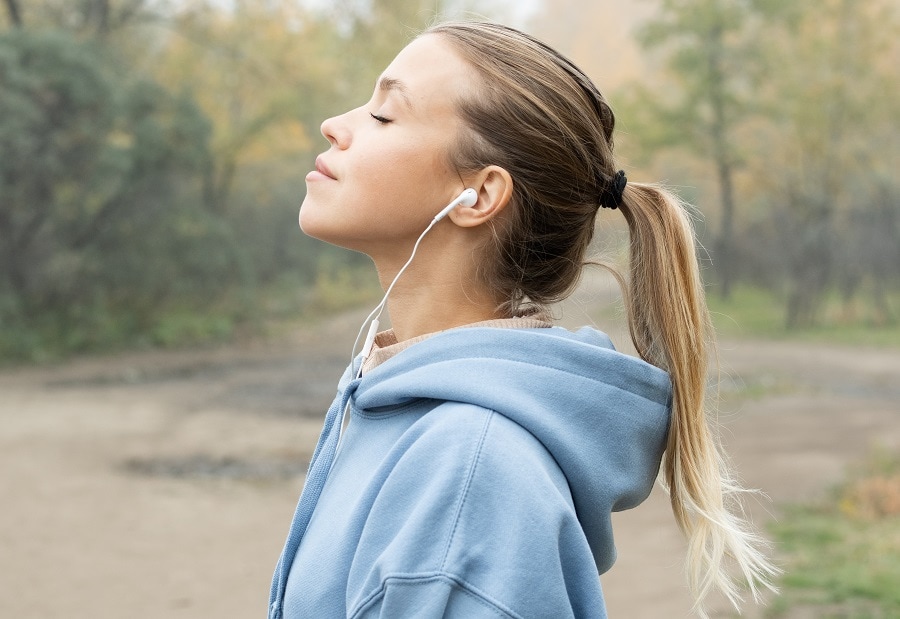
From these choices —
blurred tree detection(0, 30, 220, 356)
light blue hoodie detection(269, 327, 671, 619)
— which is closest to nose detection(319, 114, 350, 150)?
light blue hoodie detection(269, 327, 671, 619)

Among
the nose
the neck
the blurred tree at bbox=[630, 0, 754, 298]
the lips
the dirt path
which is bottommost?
the dirt path

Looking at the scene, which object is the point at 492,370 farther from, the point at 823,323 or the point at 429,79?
the point at 823,323

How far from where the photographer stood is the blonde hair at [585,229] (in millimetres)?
1258

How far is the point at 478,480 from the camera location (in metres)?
1.01

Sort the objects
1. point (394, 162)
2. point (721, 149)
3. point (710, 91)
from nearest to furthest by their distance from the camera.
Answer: point (394, 162) < point (710, 91) < point (721, 149)

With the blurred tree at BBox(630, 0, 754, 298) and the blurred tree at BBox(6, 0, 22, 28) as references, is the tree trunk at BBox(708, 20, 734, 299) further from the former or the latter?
the blurred tree at BBox(6, 0, 22, 28)

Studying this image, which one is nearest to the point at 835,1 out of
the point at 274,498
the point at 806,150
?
the point at 806,150

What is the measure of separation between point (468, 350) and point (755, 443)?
701 cm

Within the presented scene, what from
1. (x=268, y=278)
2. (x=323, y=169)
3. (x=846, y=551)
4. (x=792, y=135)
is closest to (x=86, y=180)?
(x=268, y=278)

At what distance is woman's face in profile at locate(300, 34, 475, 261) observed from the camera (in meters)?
1.23

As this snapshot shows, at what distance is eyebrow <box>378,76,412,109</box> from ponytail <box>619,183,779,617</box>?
0.33m

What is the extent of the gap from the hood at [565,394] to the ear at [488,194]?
156mm

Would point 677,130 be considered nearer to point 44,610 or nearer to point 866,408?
point 866,408

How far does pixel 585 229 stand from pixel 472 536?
555mm
